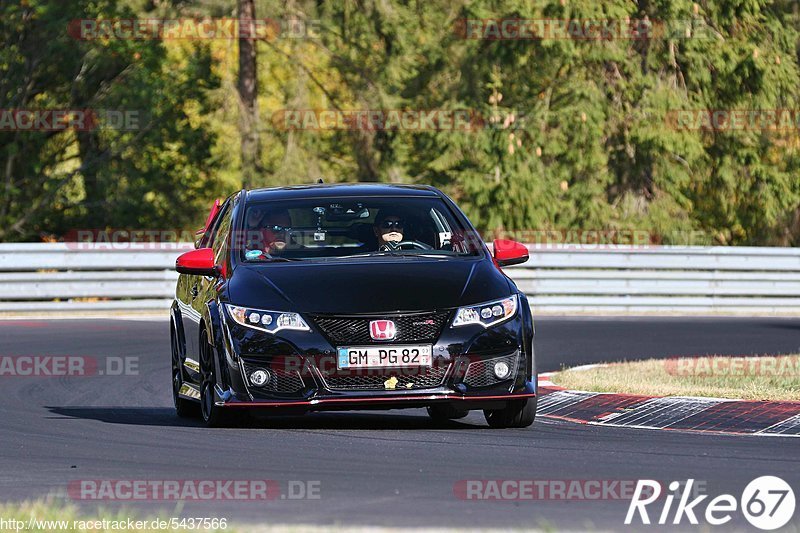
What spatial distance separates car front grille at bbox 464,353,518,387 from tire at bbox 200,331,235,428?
155 centimetres

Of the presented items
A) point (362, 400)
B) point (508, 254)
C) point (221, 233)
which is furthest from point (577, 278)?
point (362, 400)

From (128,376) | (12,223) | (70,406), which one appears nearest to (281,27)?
(12,223)

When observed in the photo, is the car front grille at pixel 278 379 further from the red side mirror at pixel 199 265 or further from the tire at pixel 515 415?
the tire at pixel 515 415

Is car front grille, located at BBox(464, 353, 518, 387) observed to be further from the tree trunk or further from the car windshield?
the tree trunk

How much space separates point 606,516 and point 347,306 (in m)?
3.15

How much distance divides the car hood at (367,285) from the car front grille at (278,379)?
35 centimetres

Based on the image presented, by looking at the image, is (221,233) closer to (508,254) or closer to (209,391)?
(209,391)

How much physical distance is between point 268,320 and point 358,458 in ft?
4.30

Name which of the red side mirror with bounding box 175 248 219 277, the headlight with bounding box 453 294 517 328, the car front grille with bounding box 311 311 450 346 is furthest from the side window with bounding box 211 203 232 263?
the headlight with bounding box 453 294 517 328

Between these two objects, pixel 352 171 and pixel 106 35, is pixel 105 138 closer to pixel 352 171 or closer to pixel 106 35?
pixel 106 35

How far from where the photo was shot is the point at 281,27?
123 ft

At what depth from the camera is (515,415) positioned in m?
10.3

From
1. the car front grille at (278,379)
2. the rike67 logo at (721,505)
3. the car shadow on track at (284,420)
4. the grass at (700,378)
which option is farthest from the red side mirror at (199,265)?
A: the rike67 logo at (721,505)

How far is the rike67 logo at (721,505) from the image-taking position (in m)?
6.68
